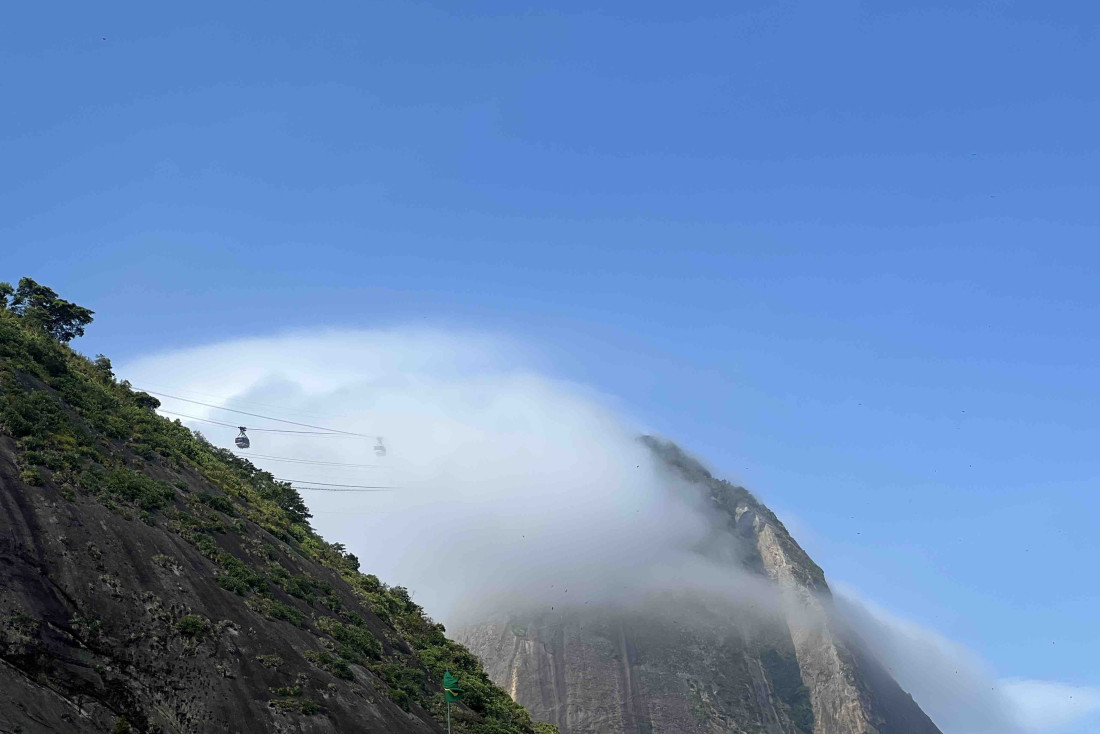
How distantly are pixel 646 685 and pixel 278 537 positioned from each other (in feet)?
386

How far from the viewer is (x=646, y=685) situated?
16850 centimetres

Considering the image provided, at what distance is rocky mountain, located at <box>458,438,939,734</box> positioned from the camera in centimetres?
16475

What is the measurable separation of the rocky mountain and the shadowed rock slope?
101 m

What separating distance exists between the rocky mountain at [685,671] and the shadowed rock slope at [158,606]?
101m

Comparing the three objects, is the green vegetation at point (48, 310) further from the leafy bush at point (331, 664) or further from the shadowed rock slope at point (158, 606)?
the leafy bush at point (331, 664)

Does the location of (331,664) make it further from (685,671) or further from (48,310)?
(685,671)

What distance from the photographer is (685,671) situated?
17350 cm

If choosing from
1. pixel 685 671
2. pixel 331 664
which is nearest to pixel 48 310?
pixel 331 664

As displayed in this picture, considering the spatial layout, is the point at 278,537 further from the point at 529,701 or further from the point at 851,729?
the point at 851,729

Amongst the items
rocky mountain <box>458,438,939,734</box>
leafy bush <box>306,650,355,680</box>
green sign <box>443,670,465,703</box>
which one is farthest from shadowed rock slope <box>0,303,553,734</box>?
rocky mountain <box>458,438,939,734</box>

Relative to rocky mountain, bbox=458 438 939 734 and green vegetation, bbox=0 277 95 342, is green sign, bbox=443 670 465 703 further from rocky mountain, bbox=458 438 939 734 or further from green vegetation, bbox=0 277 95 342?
rocky mountain, bbox=458 438 939 734

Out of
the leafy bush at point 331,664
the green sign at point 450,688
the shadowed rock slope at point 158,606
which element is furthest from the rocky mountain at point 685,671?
the leafy bush at point 331,664

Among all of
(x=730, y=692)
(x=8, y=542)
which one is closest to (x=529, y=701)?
(x=730, y=692)

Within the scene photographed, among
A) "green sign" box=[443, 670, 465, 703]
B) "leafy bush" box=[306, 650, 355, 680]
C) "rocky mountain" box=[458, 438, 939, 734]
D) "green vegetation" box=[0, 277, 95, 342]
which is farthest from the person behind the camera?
"rocky mountain" box=[458, 438, 939, 734]
